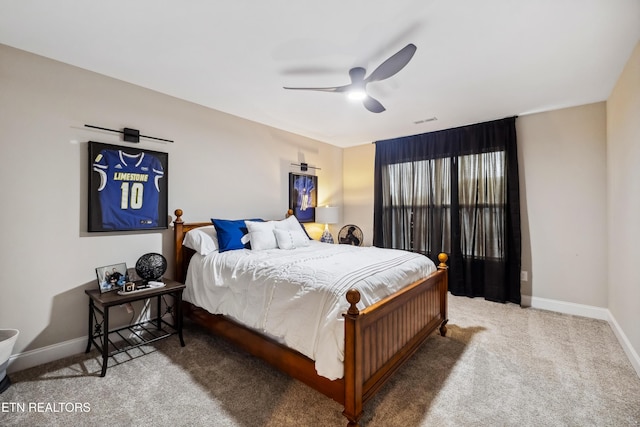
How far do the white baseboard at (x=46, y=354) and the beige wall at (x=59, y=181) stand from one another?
0.04 meters

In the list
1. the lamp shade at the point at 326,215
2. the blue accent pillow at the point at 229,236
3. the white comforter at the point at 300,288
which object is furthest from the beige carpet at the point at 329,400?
the lamp shade at the point at 326,215

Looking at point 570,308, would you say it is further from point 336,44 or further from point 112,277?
point 112,277

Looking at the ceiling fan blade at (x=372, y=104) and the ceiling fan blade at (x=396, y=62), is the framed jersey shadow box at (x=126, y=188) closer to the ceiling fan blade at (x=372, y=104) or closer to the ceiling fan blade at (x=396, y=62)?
the ceiling fan blade at (x=372, y=104)

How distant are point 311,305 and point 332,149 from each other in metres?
3.83

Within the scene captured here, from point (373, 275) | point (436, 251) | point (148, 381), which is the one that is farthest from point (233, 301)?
point (436, 251)

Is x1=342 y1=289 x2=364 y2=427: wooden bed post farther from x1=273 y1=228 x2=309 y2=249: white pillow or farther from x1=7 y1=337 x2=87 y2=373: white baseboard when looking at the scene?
x1=7 y1=337 x2=87 y2=373: white baseboard

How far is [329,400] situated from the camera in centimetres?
183

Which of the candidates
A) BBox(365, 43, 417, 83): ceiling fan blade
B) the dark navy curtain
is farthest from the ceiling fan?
the dark navy curtain

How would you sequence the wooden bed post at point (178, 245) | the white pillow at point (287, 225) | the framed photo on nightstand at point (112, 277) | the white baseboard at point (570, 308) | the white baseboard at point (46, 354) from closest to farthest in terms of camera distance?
the white baseboard at point (46, 354)
the framed photo on nightstand at point (112, 277)
the wooden bed post at point (178, 245)
the white baseboard at point (570, 308)
the white pillow at point (287, 225)

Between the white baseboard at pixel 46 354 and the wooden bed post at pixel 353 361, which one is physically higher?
the wooden bed post at pixel 353 361

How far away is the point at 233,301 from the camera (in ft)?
7.61

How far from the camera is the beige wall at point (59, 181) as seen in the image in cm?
215

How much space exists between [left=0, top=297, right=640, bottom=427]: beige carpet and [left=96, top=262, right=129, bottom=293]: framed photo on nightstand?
58cm

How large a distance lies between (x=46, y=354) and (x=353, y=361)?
250 cm
